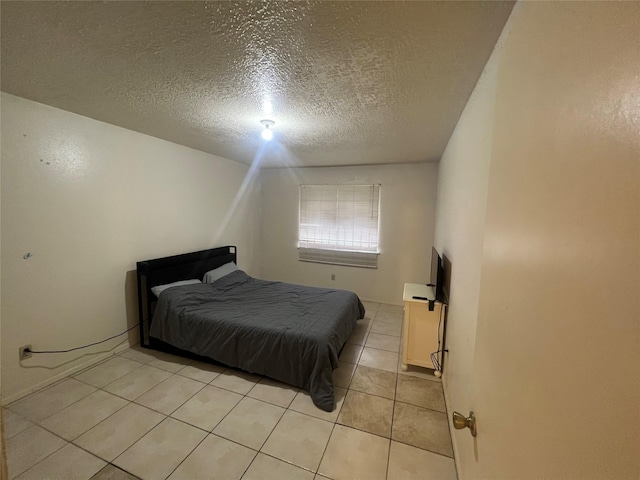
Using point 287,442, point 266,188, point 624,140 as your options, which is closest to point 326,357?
point 287,442

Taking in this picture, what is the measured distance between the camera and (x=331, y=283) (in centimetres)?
477

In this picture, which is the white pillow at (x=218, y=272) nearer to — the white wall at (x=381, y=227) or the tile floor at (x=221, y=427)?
the tile floor at (x=221, y=427)

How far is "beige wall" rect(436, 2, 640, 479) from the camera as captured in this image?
0.32 m

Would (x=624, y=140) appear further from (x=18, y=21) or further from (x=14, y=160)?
(x=14, y=160)

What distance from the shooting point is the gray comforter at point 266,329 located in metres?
2.22

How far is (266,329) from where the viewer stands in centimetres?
238

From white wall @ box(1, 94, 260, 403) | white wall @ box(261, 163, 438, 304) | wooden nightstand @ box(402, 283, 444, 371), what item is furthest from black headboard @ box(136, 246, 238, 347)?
wooden nightstand @ box(402, 283, 444, 371)

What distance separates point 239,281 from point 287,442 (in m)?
2.23

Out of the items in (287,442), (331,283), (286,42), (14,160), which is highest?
(286,42)

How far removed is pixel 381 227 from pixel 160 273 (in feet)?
10.5

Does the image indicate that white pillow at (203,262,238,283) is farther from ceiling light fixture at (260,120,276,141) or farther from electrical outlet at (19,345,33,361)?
ceiling light fixture at (260,120,276,141)

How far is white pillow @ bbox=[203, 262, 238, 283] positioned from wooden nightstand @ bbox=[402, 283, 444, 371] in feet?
7.91

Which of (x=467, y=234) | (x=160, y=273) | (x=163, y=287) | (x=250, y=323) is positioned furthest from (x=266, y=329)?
(x=467, y=234)

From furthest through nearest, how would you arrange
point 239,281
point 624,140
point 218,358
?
point 239,281
point 218,358
point 624,140
